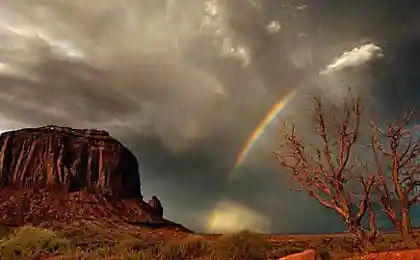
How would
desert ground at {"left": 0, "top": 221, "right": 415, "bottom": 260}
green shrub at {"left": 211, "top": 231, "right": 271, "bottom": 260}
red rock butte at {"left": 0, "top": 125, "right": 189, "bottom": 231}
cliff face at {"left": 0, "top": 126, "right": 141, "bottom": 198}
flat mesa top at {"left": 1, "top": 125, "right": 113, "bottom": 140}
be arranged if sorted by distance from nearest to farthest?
green shrub at {"left": 211, "top": 231, "right": 271, "bottom": 260} → desert ground at {"left": 0, "top": 221, "right": 415, "bottom": 260} → red rock butte at {"left": 0, "top": 125, "right": 189, "bottom": 231} → cliff face at {"left": 0, "top": 126, "right": 141, "bottom": 198} → flat mesa top at {"left": 1, "top": 125, "right": 113, "bottom": 140}

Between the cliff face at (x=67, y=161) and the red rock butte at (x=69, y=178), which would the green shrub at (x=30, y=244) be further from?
the cliff face at (x=67, y=161)

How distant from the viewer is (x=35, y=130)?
480 ft

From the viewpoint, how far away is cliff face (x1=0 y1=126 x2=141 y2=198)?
128875 mm

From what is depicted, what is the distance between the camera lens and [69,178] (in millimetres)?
128500

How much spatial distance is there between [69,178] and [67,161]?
9.68 meters

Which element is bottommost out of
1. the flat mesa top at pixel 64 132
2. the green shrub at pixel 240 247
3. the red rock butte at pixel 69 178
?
the green shrub at pixel 240 247

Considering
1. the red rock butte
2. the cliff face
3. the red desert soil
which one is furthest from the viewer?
the cliff face

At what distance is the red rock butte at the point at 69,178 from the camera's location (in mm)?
105312

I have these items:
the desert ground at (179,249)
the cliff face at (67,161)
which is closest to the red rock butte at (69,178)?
the cliff face at (67,161)

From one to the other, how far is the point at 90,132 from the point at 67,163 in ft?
59.2

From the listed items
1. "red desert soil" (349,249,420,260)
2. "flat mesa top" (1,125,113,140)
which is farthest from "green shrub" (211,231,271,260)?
"flat mesa top" (1,125,113,140)

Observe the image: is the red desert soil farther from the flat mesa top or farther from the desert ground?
the flat mesa top


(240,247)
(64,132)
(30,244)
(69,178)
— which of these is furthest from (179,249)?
(64,132)

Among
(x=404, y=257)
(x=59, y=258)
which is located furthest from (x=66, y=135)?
(x=404, y=257)
